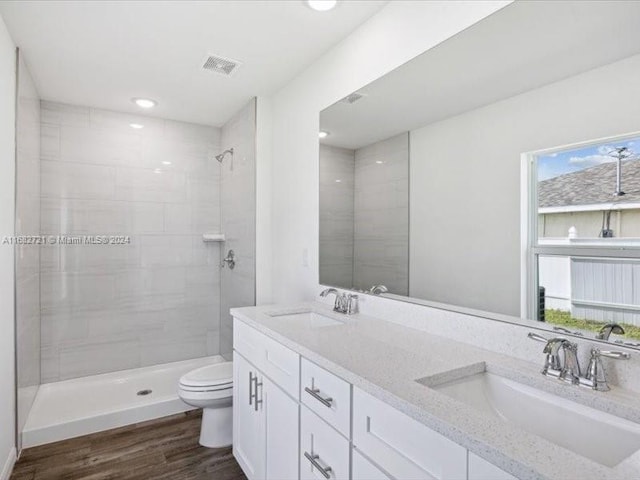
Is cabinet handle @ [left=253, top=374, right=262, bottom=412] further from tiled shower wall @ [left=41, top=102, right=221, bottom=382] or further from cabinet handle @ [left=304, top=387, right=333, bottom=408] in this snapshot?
tiled shower wall @ [left=41, top=102, right=221, bottom=382]

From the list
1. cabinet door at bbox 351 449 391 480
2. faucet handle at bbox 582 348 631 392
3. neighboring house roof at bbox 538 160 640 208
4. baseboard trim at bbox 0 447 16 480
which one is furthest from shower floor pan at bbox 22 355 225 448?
neighboring house roof at bbox 538 160 640 208

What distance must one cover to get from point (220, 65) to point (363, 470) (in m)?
2.45

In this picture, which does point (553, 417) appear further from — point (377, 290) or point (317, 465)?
point (377, 290)

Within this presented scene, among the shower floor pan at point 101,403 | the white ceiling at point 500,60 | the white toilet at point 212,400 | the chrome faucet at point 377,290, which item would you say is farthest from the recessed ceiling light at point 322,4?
the shower floor pan at point 101,403

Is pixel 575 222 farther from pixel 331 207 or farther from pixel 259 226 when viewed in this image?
pixel 259 226

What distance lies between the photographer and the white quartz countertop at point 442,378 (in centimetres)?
71

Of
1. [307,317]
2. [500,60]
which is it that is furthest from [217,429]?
[500,60]

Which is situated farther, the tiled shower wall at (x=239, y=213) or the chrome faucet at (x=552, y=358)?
the tiled shower wall at (x=239, y=213)

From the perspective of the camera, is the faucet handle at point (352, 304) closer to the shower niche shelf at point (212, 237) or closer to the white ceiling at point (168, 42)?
the white ceiling at point (168, 42)

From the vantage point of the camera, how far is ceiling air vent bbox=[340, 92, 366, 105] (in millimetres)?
2094

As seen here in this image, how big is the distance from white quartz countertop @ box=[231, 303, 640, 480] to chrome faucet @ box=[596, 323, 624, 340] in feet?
0.54

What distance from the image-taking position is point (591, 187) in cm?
115

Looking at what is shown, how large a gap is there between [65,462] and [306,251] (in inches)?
76.9

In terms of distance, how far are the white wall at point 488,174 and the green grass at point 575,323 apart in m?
0.12
